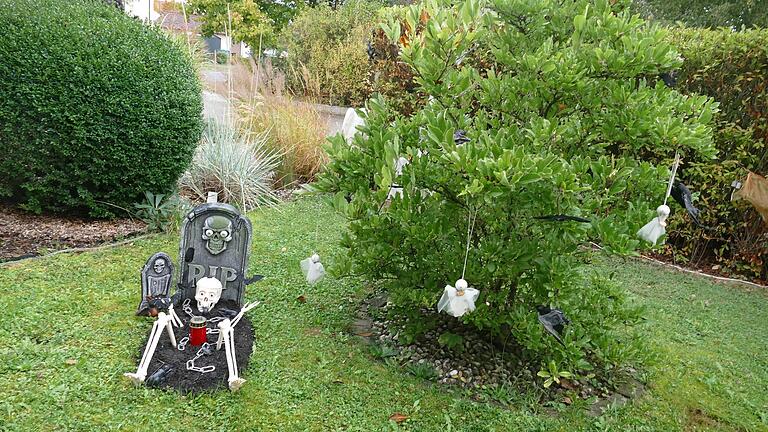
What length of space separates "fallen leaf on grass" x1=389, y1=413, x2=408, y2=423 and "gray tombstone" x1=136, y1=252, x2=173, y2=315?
1325 mm

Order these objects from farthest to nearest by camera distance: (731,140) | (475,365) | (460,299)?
(731,140), (475,365), (460,299)

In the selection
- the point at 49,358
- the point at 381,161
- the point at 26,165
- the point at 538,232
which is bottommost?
the point at 49,358

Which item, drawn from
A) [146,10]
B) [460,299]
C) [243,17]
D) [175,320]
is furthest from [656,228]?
[243,17]

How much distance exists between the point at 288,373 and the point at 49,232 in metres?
2.69

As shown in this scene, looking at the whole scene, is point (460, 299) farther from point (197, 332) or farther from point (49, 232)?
point (49, 232)

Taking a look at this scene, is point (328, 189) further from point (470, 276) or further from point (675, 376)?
point (675, 376)

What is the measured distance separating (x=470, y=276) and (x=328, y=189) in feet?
2.64

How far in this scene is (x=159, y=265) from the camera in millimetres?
3027

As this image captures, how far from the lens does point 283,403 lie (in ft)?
8.15

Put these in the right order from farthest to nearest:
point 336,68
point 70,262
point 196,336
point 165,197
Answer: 1. point 336,68
2. point 165,197
3. point 70,262
4. point 196,336

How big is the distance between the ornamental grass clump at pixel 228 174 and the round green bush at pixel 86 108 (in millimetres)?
959

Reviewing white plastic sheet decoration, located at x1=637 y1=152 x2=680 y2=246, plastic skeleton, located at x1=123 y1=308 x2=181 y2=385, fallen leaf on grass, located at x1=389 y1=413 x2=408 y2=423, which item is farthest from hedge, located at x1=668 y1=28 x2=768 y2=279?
plastic skeleton, located at x1=123 y1=308 x2=181 y2=385

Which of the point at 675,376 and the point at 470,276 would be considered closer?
the point at 470,276

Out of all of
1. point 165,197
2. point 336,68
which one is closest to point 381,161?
point 165,197
